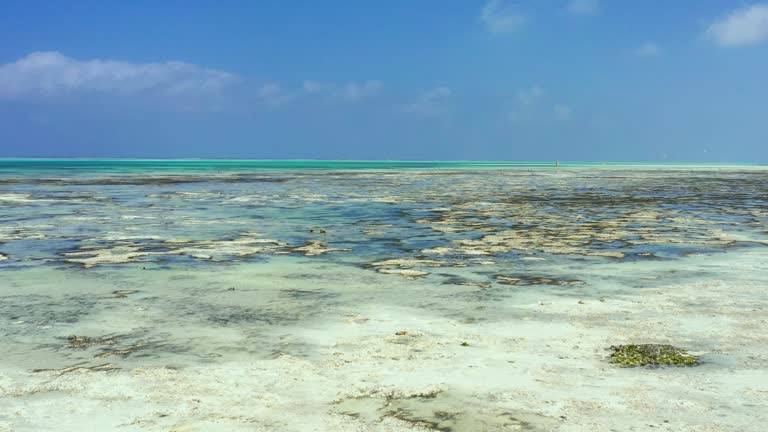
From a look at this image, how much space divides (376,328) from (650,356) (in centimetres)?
216

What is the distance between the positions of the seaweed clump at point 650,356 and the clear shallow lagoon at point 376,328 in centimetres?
15

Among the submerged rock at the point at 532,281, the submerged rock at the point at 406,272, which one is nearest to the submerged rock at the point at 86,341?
the submerged rock at the point at 406,272

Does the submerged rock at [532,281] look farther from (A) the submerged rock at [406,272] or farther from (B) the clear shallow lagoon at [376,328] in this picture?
(A) the submerged rock at [406,272]

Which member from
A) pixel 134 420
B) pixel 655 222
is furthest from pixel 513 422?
pixel 655 222

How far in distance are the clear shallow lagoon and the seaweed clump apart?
145 mm

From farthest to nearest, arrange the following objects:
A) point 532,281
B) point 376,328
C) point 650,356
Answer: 1. point 532,281
2. point 376,328
3. point 650,356

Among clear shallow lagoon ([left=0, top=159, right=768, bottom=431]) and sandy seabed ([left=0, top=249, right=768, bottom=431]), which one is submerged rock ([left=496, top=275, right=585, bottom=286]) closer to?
clear shallow lagoon ([left=0, top=159, right=768, bottom=431])

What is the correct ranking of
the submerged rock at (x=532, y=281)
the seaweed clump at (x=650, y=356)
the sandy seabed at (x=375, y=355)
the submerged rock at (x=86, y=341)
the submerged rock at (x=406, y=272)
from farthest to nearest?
the submerged rock at (x=406, y=272), the submerged rock at (x=532, y=281), the submerged rock at (x=86, y=341), the seaweed clump at (x=650, y=356), the sandy seabed at (x=375, y=355)

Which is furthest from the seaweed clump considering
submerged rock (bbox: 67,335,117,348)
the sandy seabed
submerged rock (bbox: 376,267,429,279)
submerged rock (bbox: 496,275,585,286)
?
submerged rock (bbox: 67,335,117,348)

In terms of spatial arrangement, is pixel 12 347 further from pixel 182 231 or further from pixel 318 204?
pixel 318 204

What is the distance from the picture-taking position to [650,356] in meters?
4.85

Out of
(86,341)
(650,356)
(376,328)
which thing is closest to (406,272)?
(376,328)

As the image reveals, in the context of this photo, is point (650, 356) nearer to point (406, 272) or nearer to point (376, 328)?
point (376, 328)

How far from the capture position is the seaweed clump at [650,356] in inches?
185
